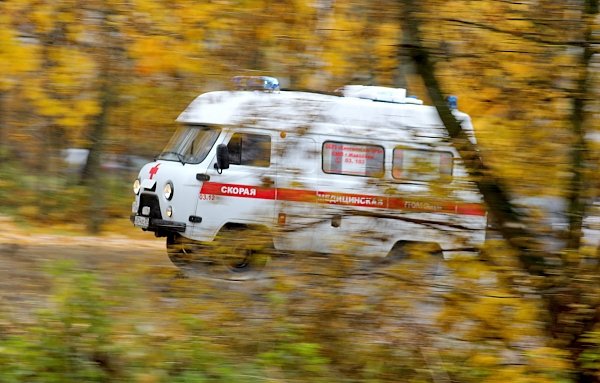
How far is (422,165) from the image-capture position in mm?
5926

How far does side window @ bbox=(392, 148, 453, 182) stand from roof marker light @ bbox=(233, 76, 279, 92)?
40.7 inches

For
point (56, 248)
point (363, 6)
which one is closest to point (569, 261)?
point (363, 6)

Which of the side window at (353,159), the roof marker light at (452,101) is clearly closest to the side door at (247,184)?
the side window at (353,159)

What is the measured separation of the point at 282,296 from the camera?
608 cm

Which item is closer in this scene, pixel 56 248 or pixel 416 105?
pixel 416 105

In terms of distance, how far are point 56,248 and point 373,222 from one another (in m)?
3.00

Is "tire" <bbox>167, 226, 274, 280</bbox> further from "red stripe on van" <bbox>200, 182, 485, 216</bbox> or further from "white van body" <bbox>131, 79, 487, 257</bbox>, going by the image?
"red stripe on van" <bbox>200, 182, 485, 216</bbox>

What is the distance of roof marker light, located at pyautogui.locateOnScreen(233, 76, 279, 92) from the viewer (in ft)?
20.9

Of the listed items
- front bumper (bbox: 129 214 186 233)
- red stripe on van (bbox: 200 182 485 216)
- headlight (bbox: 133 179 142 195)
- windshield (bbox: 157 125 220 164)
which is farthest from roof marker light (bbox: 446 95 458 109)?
headlight (bbox: 133 179 142 195)

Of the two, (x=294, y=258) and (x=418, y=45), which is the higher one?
(x=418, y=45)

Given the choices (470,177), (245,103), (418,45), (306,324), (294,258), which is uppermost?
(418,45)

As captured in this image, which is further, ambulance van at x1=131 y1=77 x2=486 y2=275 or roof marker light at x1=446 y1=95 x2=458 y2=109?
roof marker light at x1=446 y1=95 x2=458 y2=109

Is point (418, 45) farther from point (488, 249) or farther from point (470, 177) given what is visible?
point (488, 249)

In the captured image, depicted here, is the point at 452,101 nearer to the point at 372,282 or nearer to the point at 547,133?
the point at 547,133
